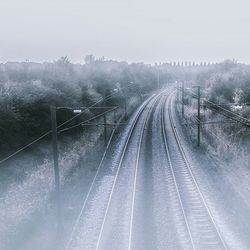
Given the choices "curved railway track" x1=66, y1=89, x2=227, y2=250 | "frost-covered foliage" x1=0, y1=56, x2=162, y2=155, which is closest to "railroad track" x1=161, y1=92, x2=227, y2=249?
"curved railway track" x1=66, y1=89, x2=227, y2=250

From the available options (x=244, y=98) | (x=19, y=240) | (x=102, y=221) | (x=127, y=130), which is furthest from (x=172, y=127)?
(x=19, y=240)

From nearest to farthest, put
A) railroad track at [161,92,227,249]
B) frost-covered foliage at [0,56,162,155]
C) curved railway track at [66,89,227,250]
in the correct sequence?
railroad track at [161,92,227,249] < curved railway track at [66,89,227,250] < frost-covered foliage at [0,56,162,155]

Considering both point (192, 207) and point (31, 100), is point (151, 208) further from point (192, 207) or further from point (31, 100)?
point (31, 100)

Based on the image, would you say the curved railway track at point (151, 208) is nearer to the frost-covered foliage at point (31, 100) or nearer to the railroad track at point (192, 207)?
the railroad track at point (192, 207)

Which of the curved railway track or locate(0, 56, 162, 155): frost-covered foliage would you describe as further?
locate(0, 56, 162, 155): frost-covered foliage

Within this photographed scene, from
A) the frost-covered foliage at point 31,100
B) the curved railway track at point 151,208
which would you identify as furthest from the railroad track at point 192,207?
the frost-covered foliage at point 31,100

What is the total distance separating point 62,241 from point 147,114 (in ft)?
142

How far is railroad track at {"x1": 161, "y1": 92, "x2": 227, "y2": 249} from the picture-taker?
49.2ft

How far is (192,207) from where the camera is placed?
18.9 meters

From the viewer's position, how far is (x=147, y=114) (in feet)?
189

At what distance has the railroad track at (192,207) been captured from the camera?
1499cm

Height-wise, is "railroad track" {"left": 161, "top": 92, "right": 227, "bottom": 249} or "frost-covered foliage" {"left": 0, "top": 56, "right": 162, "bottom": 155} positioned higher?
"frost-covered foliage" {"left": 0, "top": 56, "right": 162, "bottom": 155}

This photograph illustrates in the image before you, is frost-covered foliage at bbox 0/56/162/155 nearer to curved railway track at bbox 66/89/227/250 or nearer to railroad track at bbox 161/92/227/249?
curved railway track at bbox 66/89/227/250

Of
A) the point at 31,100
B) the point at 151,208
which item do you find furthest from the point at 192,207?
the point at 31,100
